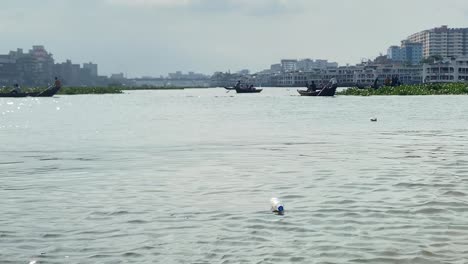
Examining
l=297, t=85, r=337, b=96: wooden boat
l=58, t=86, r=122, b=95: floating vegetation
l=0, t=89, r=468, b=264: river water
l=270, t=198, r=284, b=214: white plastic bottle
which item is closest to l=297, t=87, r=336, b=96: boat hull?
l=297, t=85, r=337, b=96: wooden boat

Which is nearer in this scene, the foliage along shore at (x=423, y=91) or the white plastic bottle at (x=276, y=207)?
the white plastic bottle at (x=276, y=207)

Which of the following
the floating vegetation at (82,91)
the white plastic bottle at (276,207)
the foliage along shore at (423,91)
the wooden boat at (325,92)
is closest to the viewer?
the white plastic bottle at (276,207)

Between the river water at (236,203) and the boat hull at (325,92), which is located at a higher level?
the boat hull at (325,92)

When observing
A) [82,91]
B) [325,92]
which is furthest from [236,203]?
[82,91]

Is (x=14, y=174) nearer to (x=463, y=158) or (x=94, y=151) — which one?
(x=94, y=151)

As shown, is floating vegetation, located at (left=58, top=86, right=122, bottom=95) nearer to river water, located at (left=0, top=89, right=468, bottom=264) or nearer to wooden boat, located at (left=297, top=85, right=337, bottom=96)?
wooden boat, located at (left=297, top=85, right=337, bottom=96)

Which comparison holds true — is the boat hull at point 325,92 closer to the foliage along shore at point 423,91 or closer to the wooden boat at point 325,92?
the wooden boat at point 325,92

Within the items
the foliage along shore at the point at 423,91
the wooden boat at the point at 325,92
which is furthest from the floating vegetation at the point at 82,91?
the foliage along shore at the point at 423,91

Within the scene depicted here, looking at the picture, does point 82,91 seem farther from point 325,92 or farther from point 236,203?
point 236,203

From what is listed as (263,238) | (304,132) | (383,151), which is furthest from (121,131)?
(263,238)

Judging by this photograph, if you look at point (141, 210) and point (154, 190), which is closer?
point (141, 210)

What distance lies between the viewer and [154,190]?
679 inches

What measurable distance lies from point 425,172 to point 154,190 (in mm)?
8159

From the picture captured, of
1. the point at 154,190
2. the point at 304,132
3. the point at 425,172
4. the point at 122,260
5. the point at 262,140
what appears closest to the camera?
the point at 122,260
